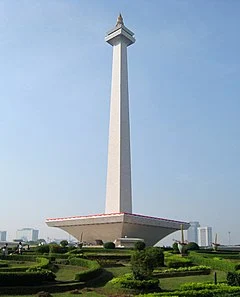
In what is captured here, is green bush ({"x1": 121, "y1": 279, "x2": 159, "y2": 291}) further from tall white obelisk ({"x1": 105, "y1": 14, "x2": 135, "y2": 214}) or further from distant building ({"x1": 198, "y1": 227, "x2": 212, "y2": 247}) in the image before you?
distant building ({"x1": 198, "y1": 227, "x2": 212, "y2": 247})

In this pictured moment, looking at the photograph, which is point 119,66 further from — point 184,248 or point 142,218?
point 184,248

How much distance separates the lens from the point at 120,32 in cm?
4159

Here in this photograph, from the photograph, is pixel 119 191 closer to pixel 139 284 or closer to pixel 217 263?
pixel 217 263

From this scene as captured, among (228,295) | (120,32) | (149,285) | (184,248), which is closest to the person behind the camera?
(228,295)

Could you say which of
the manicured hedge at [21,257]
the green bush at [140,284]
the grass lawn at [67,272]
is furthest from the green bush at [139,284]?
the manicured hedge at [21,257]

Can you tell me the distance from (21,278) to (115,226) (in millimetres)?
23129

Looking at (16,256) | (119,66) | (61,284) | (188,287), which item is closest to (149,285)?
(188,287)

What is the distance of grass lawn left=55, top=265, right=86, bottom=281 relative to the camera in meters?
15.0

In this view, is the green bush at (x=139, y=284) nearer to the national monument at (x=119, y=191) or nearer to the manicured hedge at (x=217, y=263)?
the manicured hedge at (x=217, y=263)

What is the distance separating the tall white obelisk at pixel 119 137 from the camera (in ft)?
126

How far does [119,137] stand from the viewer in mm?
39281

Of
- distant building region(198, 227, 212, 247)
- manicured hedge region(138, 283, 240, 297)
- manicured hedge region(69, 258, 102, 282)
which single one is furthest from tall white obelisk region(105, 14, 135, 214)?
distant building region(198, 227, 212, 247)

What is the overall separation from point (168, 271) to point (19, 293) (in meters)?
7.23

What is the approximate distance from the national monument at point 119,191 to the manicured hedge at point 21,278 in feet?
72.5
